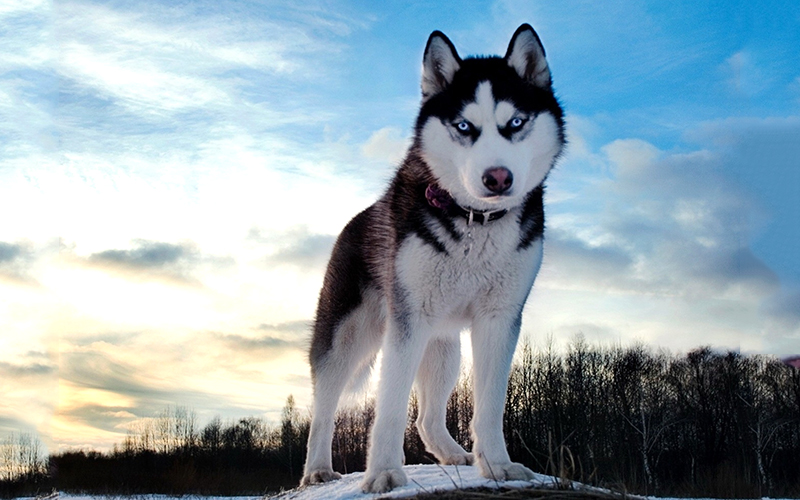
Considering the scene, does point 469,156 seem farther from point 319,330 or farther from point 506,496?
point 319,330

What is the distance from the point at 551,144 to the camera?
5809mm

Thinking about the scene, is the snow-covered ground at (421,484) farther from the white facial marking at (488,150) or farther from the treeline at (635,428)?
the treeline at (635,428)

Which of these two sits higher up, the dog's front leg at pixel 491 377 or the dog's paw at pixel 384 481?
the dog's front leg at pixel 491 377

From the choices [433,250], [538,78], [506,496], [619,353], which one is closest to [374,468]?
[506,496]

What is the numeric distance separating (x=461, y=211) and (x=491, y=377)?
4.77 ft

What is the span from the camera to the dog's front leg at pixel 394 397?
5.69 meters

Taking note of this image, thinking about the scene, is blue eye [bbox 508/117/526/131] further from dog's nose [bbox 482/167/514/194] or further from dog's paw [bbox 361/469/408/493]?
dog's paw [bbox 361/469/408/493]

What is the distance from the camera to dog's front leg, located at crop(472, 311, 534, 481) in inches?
229

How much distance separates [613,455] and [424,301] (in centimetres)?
3783

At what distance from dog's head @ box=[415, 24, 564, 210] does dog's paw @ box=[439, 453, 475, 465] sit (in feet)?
9.30

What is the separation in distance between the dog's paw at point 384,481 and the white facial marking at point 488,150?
7.54 ft

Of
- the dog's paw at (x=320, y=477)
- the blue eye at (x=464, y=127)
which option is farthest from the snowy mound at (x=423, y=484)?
the blue eye at (x=464, y=127)

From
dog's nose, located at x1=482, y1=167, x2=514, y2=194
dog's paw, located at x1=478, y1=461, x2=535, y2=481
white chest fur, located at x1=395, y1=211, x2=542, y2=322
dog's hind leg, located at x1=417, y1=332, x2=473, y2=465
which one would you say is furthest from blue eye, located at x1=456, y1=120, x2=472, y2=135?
dog's paw, located at x1=478, y1=461, x2=535, y2=481

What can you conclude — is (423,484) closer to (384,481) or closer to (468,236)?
(384,481)
